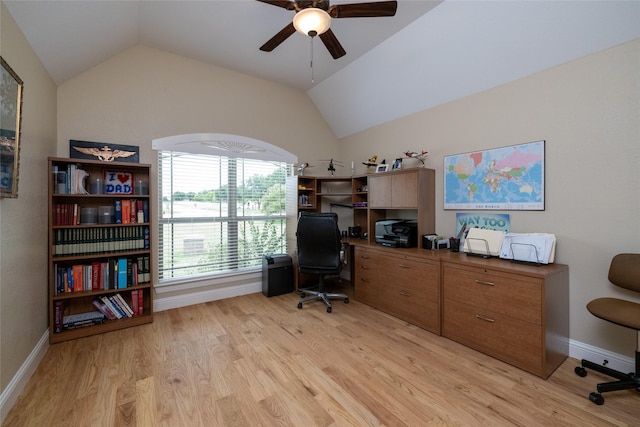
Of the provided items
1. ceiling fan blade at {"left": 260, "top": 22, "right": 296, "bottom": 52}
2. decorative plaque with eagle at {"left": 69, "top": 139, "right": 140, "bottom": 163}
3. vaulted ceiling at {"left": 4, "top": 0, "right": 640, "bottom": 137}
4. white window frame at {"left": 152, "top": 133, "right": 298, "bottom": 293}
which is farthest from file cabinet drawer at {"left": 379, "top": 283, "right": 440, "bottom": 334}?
decorative plaque with eagle at {"left": 69, "top": 139, "right": 140, "bottom": 163}

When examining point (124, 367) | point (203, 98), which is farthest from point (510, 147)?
point (124, 367)

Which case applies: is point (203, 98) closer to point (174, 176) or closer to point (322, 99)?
point (174, 176)

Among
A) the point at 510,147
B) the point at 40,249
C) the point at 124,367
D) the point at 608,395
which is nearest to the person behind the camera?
the point at 608,395

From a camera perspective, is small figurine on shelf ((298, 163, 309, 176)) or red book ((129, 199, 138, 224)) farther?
small figurine on shelf ((298, 163, 309, 176))

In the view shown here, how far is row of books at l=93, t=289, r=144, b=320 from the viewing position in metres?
2.66

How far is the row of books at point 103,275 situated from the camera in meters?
2.48

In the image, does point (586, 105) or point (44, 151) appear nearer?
point (586, 105)

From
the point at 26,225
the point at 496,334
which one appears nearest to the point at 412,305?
the point at 496,334

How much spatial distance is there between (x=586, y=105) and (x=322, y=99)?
3230 mm

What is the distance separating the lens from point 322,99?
4293 millimetres

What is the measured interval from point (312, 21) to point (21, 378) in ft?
10.5

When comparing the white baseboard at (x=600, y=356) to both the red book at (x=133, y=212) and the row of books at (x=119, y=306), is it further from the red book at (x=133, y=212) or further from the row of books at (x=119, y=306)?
the red book at (x=133, y=212)

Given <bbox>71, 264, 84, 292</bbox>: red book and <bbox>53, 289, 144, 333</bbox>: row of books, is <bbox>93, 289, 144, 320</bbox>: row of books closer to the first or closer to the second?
<bbox>53, 289, 144, 333</bbox>: row of books

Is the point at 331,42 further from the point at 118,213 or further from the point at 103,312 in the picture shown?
the point at 103,312
